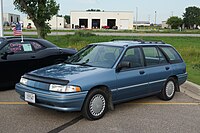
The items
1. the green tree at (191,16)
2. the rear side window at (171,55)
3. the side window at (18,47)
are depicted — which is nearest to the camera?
the rear side window at (171,55)

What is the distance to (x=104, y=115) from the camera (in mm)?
5492

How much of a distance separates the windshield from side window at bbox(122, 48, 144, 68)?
0.18m

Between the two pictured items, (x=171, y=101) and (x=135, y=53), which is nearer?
(x=135, y=53)

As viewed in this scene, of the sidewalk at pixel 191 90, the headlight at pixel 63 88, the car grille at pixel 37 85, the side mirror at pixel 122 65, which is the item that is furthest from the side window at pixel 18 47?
the sidewalk at pixel 191 90

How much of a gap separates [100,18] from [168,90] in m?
88.3

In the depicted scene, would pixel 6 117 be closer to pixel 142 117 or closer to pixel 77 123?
pixel 77 123

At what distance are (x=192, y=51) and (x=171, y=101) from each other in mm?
10181

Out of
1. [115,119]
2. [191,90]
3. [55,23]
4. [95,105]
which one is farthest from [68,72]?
[55,23]

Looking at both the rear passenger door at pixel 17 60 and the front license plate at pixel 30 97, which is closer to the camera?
the front license plate at pixel 30 97

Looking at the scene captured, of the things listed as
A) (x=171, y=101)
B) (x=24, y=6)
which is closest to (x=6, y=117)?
(x=171, y=101)

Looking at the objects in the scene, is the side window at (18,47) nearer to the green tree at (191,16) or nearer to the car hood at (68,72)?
the car hood at (68,72)

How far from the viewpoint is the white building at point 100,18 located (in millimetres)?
92188

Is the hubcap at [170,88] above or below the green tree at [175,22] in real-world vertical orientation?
below

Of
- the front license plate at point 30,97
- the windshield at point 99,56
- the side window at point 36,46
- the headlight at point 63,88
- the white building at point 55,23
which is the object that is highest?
the white building at point 55,23
